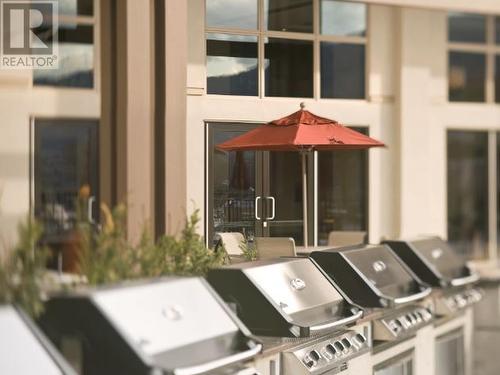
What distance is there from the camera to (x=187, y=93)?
612 centimetres

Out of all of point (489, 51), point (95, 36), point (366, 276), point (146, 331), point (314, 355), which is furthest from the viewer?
point (489, 51)

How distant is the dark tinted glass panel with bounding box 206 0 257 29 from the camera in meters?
6.30

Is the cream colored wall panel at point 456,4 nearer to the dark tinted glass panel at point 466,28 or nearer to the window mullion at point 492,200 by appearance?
the dark tinted glass panel at point 466,28

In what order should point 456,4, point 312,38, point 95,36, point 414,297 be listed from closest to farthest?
1. point 95,36
2. point 414,297
3. point 312,38
4. point 456,4

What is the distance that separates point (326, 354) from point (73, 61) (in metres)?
2.23

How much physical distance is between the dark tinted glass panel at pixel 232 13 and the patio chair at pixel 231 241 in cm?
142

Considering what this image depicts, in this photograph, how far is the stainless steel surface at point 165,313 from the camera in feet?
11.8

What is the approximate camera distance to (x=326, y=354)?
16.1ft

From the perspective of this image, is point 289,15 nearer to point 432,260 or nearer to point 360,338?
point 432,260

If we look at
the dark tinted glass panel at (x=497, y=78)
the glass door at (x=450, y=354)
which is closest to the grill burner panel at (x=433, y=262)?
the glass door at (x=450, y=354)

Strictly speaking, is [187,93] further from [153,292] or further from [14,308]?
[14,308]

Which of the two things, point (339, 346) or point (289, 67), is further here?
point (289, 67)

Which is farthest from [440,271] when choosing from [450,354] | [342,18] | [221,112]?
[342,18]

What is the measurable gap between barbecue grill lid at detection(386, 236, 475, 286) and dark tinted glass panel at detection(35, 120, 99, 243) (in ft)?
8.05
